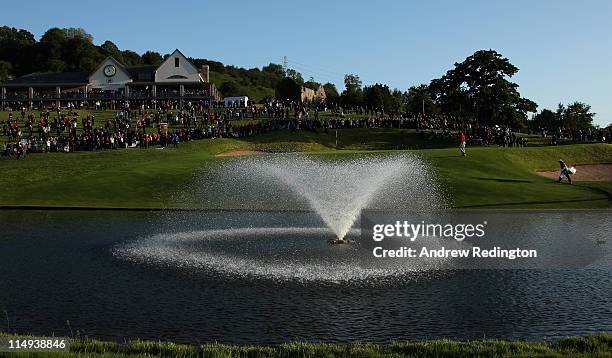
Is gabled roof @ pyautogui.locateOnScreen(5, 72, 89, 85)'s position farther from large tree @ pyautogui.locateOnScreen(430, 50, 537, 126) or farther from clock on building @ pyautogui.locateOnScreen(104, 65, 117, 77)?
large tree @ pyautogui.locateOnScreen(430, 50, 537, 126)

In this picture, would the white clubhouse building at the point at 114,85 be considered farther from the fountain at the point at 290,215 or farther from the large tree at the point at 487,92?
the fountain at the point at 290,215

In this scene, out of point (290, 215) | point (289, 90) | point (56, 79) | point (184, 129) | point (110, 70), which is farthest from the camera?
point (289, 90)

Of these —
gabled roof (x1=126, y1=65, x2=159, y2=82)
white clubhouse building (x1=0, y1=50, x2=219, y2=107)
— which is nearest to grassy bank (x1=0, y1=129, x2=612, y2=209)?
white clubhouse building (x1=0, y1=50, x2=219, y2=107)

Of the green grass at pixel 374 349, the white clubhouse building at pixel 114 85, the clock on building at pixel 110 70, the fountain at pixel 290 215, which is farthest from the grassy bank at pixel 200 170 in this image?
the clock on building at pixel 110 70

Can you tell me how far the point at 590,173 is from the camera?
71688 mm

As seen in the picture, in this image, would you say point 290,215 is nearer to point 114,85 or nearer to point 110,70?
point 114,85

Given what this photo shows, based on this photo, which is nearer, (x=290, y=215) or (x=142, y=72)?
(x=290, y=215)

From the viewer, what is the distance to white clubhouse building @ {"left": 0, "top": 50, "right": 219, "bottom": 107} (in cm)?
15112

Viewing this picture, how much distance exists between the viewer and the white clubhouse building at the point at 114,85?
15112 cm

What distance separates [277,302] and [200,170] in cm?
4400

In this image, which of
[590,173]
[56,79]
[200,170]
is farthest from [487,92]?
[56,79]

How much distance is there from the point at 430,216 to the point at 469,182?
14.7m

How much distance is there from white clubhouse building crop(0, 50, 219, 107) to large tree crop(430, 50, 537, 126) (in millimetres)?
58169

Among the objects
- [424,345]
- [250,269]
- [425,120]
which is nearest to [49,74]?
[425,120]
